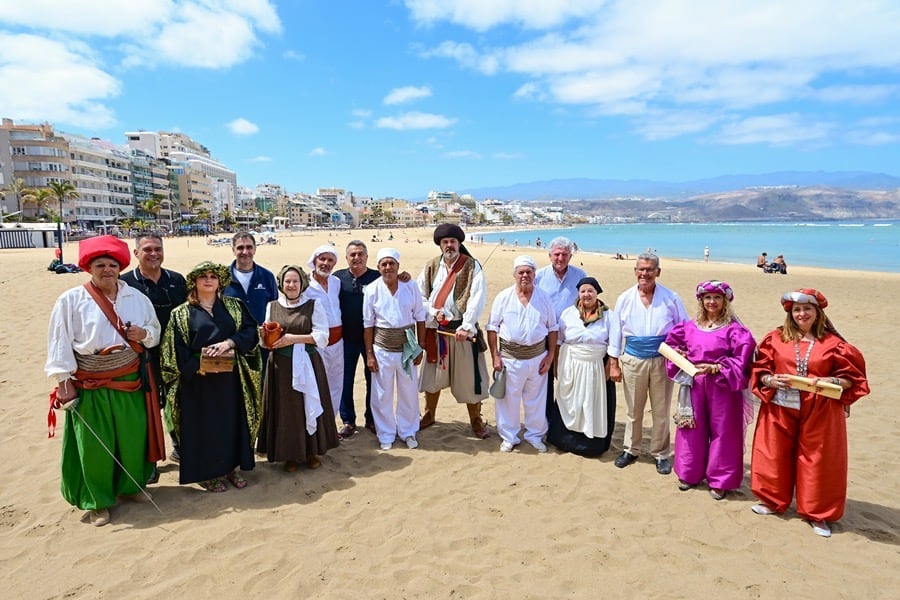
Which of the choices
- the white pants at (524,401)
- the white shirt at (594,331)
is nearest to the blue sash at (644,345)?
the white shirt at (594,331)

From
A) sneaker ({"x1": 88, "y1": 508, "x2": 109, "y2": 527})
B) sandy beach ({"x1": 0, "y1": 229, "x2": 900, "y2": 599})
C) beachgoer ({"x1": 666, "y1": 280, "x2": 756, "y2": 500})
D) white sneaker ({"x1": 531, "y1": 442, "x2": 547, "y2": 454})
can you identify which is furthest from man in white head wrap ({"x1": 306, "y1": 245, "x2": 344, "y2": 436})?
beachgoer ({"x1": 666, "y1": 280, "x2": 756, "y2": 500})

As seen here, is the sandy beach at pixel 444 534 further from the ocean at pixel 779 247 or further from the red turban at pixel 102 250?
A: the ocean at pixel 779 247

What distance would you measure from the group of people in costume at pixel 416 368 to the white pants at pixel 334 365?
0.06 ft

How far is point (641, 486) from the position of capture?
13.1ft

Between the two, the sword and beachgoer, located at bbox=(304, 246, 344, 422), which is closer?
the sword

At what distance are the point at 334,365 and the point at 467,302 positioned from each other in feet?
4.49

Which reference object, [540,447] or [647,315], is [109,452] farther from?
[647,315]

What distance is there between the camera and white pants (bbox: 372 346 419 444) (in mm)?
4648

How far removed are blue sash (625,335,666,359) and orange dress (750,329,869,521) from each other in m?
0.71

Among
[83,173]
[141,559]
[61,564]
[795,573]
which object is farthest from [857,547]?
[83,173]

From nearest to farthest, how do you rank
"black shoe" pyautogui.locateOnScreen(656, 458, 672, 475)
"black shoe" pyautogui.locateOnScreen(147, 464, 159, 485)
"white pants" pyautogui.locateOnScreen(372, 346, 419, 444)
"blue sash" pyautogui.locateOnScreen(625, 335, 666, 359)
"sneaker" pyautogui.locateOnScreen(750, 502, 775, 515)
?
"sneaker" pyautogui.locateOnScreen(750, 502, 775, 515) → "black shoe" pyautogui.locateOnScreen(147, 464, 159, 485) → "blue sash" pyautogui.locateOnScreen(625, 335, 666, 359) → "black shoe" pyautogui.locateOnScreen(656, 458, 672, 475) → "white pants" pyautogui.locateOnScreen(372, 346, 419, 444)

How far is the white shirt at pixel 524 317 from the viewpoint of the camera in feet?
14.5

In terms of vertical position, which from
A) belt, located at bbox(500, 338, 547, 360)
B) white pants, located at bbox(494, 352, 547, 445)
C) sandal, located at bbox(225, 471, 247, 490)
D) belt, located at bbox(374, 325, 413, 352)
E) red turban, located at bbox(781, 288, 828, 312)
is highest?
red turban, located at bbox(781, 288, 828, 312)

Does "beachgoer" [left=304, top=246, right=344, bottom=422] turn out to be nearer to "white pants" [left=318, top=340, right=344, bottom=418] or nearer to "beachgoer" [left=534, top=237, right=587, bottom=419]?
"white pants" [left=318, top=340, right=344, bottom=418]
